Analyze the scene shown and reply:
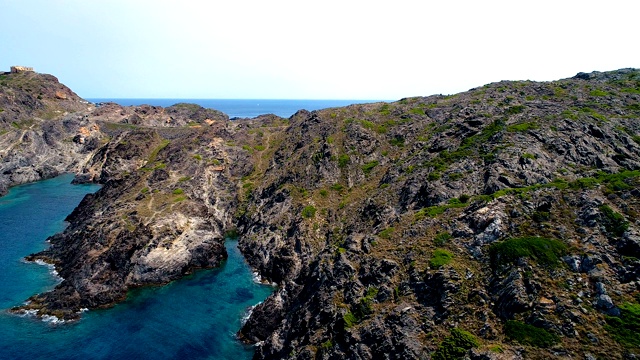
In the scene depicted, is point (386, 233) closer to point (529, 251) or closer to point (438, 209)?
point (438, 209)

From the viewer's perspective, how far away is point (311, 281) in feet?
158

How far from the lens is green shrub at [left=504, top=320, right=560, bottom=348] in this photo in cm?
2991

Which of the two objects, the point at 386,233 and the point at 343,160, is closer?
the point at 386,233

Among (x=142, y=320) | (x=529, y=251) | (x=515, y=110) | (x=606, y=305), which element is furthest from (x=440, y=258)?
(x=515, y=110)

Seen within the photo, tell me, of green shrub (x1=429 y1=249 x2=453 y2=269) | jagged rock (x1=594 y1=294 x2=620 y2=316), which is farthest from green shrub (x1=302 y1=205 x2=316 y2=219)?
jagged rock (x1=594 y1=294 x2=620 y2=316)

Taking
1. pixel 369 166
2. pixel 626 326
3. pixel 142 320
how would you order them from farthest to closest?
pixel 369 166, pixel 142 320, pixel 626 326

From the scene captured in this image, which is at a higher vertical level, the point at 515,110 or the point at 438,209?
the point at 515,110

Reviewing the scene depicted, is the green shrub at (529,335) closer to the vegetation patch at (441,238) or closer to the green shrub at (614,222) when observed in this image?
the vegetation patch at (441,238)

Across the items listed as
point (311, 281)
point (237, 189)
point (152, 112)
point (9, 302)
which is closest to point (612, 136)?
point (311, 281)

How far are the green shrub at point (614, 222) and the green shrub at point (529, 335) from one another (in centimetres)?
1517

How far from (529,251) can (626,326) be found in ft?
31.6

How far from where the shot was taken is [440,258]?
40844 mm

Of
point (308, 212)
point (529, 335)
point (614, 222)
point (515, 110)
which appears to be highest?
point (515, 110)

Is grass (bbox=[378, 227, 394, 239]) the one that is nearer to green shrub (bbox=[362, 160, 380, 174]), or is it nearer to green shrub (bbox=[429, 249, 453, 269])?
green shrub (bbox=[429, 249, 453, 269])
